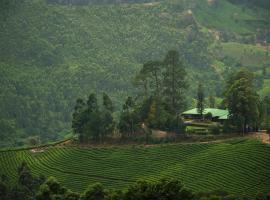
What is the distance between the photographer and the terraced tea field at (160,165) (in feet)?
272

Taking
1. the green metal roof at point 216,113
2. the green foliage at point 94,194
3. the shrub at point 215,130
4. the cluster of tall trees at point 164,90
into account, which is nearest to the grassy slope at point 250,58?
the green metal roof at point 216,113

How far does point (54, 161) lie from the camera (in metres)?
95.4

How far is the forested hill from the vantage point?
160250 mm

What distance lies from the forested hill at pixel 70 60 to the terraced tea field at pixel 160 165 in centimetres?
5106

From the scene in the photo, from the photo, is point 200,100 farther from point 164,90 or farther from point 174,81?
point 164,90

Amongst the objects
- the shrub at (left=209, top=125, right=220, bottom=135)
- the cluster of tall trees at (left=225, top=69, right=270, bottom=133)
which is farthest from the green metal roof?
the shrub at (left=209, top=125, right=220, bottom=135)

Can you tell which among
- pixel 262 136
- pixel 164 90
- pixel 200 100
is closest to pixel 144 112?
pixel 164 90

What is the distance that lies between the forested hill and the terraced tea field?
5106cm

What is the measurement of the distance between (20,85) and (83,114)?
6588 centimetres

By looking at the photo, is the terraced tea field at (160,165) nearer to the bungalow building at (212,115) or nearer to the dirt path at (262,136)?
the dirt path at (262,136)

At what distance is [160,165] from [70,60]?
94516mm

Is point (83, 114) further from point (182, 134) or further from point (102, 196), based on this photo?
point (102, 196)

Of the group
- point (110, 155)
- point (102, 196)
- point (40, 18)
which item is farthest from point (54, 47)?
point (102, 196)

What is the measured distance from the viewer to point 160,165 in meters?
89.9
